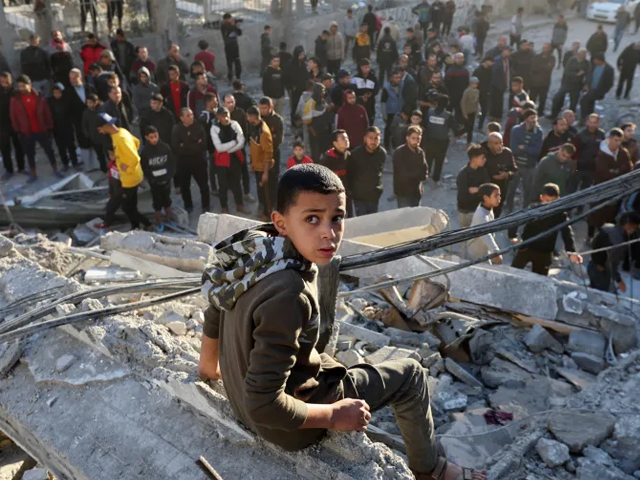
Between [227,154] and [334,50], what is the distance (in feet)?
19.0

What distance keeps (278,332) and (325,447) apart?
90 centimetres

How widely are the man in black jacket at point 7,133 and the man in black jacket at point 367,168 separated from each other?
532cm

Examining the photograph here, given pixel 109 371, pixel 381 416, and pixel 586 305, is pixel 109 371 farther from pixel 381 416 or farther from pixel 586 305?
pixel 586 305

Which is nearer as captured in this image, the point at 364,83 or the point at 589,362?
the point at 589,362

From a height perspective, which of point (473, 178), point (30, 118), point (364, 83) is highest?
point (364, 83)

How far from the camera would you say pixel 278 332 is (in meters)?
2.23

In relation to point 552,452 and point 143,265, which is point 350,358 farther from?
point 143,265

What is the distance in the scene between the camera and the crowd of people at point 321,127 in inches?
330

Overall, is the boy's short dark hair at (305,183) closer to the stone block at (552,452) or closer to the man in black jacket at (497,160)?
the stone block at (552,452)

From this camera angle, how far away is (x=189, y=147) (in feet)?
29.9

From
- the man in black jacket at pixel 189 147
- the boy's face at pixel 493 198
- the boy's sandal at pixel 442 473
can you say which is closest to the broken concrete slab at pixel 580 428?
the boy's sandal at pixel 442 473

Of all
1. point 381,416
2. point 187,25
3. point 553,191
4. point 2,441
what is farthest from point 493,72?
point 2,441

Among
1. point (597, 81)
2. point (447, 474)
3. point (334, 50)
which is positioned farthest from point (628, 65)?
point (447, 474)

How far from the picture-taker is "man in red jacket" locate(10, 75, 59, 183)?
381 inches
